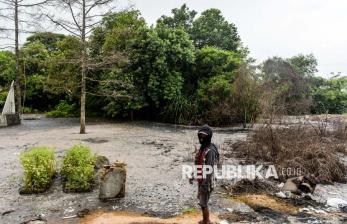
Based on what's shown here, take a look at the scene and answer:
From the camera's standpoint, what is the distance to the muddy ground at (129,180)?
636 cm

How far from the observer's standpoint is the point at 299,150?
30.3 feet

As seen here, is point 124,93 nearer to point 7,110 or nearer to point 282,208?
point 7,110

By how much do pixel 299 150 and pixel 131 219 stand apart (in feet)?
18.0

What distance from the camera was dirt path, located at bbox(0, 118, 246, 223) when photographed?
6.44m

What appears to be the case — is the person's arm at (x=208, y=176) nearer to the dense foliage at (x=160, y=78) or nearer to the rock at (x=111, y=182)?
the rock at (x=111, y=182)

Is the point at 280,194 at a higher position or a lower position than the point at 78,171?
lower

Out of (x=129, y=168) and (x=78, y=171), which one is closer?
(x=78, y=171)

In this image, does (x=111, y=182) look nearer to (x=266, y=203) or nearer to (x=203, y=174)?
(x=203, y=174)

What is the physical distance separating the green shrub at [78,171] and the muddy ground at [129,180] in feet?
0.61

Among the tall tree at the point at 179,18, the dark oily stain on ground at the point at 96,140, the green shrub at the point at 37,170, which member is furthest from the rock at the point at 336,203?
the tall tree at the point at 179,18

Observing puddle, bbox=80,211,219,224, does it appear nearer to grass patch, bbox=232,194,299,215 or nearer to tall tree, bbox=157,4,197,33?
grass patch, bbox=232,194,299,215

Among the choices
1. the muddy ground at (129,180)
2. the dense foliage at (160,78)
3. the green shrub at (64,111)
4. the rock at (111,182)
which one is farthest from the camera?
the green shrub at (64,111)

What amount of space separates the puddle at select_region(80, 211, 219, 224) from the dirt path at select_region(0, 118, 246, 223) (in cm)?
24

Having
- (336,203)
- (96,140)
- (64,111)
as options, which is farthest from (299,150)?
(64,111)
